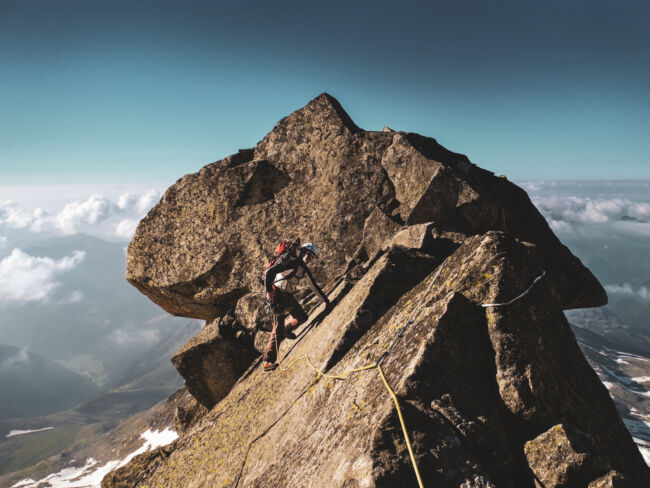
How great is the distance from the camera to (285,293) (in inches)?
587

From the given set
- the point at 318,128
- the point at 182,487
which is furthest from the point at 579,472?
the point at 318,128

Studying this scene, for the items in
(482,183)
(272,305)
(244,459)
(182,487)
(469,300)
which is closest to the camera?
(469,300)

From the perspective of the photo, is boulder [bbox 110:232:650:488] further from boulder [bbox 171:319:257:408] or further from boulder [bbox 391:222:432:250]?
boulder [bbox 171:319:257:408]

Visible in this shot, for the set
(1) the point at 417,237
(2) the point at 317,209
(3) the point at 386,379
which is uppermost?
(2) the point at 317,209

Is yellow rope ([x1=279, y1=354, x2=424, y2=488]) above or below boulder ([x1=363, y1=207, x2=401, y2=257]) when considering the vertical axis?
below

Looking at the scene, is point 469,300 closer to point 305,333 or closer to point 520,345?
point 520,345

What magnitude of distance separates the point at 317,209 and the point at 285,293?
19.8 feet

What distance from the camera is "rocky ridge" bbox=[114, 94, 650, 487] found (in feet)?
20.2

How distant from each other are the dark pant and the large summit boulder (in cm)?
373

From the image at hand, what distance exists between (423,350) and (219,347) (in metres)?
14.5

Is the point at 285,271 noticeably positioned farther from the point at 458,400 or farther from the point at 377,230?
the point at 458,400

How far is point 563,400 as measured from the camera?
6.86 meters

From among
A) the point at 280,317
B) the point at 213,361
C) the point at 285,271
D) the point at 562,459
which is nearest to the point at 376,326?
the point at 562,459

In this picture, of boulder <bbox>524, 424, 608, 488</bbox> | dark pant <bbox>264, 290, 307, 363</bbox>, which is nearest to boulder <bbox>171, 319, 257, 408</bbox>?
dark pant <bbox>264, 290, 307, 363</bbox>
